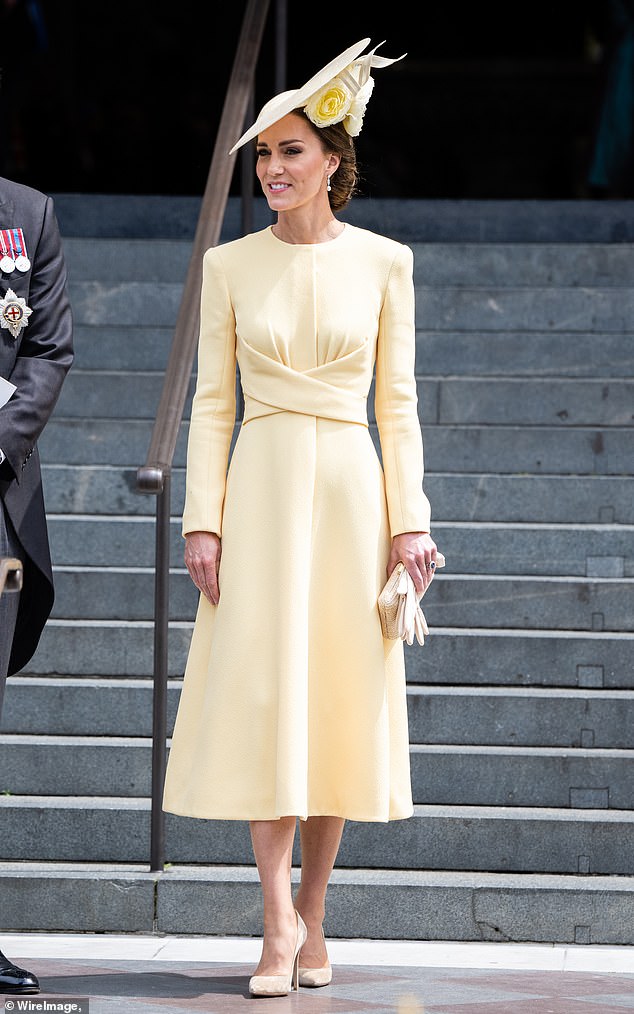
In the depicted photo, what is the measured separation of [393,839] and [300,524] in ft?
4.38

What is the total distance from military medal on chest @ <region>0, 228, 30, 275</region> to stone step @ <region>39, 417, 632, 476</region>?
9.00ft

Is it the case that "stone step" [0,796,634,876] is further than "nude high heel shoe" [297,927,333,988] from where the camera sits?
Yes

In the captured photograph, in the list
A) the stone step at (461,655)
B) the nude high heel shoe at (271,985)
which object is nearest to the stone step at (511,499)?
the stone step at (461,655)

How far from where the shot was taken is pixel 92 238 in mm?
8719

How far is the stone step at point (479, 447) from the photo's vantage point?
6.63 m

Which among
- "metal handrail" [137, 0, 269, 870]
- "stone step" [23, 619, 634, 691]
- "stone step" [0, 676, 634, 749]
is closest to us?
"metal handrail" [137, 0, 269, 870]

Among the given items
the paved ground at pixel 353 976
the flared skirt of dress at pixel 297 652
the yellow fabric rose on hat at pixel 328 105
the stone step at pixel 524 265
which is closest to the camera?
the paved ground at pixel 353 976

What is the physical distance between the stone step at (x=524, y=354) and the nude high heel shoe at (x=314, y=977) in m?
3.55

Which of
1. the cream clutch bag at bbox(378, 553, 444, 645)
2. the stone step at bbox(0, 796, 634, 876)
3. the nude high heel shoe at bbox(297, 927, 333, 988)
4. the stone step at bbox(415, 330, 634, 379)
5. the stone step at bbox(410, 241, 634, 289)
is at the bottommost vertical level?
the nude high heel shoe at bbox(297, 927, 333, 988)

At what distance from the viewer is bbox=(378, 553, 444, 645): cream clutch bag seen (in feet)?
13.5

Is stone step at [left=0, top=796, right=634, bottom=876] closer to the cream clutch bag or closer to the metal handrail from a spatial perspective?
Answer: the metal handrail

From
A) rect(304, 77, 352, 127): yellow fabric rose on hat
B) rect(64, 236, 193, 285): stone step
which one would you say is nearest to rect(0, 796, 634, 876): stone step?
rect(304, 77, 352, 127): yellow fabric rose on hat

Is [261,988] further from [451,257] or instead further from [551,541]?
[451,257]

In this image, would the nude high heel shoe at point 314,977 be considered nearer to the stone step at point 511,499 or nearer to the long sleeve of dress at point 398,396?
the long sleeve of dress at point 398,396
